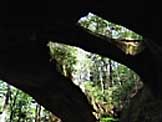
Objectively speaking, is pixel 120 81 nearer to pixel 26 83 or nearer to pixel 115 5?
pixel 26 83

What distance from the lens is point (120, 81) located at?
1097 inches

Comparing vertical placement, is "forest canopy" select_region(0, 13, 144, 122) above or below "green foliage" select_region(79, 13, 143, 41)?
below

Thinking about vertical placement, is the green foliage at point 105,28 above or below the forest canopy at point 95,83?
above

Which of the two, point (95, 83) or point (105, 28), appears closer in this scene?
point (105, 28)

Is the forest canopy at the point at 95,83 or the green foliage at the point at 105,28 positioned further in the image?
the green foliage at the point at 105,28

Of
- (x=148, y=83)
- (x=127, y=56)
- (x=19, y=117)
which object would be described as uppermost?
(x=127, y=56)

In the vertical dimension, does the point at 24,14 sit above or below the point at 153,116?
above

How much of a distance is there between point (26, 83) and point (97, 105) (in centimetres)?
402

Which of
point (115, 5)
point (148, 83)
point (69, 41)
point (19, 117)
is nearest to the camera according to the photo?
point (115, 5)

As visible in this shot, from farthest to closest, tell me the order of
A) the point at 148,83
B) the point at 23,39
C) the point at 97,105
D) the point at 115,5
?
the point at 97,105 → the point at 148,83 → the point at 23,39 → the point at 115,5

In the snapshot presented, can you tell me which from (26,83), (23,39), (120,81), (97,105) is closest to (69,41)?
(23,39)

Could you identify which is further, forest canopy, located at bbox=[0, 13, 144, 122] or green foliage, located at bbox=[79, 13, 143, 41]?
green foliage, located at bbox=[79, 13, 143, 41]

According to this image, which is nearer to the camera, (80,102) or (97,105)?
(80,102)

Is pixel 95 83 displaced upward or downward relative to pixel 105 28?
downward
